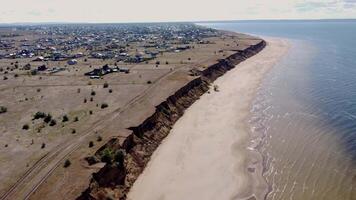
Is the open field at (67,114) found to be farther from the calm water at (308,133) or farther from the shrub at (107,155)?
the calm water at (308,133)

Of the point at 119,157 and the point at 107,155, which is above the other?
the point at 107,155

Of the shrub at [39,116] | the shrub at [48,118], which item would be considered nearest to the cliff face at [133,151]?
the shrub at [48,118]

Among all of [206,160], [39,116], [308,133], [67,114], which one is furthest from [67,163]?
[308,133]

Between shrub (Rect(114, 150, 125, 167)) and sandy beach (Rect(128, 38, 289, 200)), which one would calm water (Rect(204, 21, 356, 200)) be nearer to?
sandy beach (Rect(128, 38, 289, 200))

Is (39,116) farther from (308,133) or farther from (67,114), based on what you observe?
(308,133)

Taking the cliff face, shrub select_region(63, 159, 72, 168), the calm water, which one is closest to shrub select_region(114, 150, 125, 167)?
the cliff face
